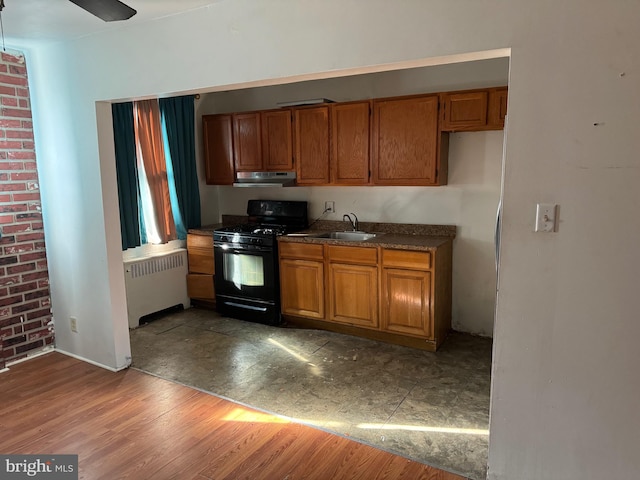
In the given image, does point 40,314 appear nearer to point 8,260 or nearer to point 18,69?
point 8,260

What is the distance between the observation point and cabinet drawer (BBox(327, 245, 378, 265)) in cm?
382

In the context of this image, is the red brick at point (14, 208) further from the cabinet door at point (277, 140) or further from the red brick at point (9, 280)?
the cabinet door at point (277, 140)

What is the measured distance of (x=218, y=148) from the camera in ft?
16.1

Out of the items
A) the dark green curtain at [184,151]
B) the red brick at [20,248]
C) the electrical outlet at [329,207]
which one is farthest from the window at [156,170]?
the electrical outlet at [329,207]

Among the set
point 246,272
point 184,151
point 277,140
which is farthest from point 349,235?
point 184,151

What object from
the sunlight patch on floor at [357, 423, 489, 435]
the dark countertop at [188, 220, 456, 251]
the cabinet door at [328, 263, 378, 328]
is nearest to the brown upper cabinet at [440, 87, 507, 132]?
the dark countertop at [188, 220, 456, 251]

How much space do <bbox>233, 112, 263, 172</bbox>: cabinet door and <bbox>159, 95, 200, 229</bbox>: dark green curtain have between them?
519mm

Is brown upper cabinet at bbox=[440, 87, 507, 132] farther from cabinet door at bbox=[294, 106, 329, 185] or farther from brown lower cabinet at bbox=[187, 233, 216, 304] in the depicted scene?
brown lower cabinet at bbox=[187, 233, 216, 304]

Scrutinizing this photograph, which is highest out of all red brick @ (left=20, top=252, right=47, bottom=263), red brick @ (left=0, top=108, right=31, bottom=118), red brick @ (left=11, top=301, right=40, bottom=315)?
red brick @ (left=0, top=108, right=31, bottom=118)

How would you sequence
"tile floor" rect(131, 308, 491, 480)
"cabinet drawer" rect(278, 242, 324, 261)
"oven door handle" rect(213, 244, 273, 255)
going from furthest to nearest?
"oven door handle" rect(213, 244, 273, 255) < "cabinet drawer" rect(278, 242, 324, 261) < "tile floor" rect(131, 308, 491, 480)

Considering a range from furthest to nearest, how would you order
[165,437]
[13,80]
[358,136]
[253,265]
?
[253,265]
[358,136]
[13,80]
[165,437]

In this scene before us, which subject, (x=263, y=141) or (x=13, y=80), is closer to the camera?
(x=13, y=80)

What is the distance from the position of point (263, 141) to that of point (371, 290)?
193cm

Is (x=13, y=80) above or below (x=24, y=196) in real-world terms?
above
